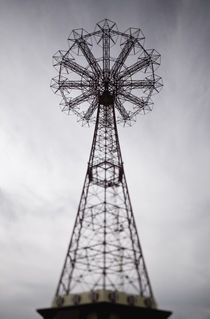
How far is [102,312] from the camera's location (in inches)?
734

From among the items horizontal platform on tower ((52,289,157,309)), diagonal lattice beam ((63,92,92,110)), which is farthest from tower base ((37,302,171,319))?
diagonal lattice beam ((63,92,92,110))

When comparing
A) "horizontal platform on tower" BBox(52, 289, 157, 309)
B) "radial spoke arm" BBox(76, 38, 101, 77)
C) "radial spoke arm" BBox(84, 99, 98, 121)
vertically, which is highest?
"radial spoke arm" BBox(76, 38, 101, 77)

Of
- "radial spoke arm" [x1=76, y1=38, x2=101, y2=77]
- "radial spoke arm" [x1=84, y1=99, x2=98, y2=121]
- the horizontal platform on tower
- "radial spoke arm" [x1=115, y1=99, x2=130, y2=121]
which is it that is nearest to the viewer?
the horizontal platform on tower

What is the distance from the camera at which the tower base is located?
18.7 metres

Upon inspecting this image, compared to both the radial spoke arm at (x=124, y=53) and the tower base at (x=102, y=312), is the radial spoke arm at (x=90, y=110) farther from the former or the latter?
the tower base at (x=102, y=312)

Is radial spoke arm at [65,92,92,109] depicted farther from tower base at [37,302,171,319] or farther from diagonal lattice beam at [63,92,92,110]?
tower base at [37,302,171,319]

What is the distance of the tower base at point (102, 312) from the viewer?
61.2 feet

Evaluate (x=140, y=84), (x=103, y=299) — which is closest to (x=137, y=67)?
(x=140, y=84)

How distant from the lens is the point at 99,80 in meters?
32.3

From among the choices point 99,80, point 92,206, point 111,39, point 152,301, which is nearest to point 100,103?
point 99,80

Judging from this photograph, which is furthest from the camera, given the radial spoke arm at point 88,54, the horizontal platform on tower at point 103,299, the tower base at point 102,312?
the radial spoke arm at point 88,54

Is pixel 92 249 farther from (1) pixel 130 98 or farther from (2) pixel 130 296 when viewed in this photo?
(1) pixel 130 98

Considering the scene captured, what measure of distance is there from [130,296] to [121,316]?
54.4 inches

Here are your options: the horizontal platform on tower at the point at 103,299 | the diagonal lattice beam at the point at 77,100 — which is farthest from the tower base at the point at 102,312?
the diagonal lattice beam at the point at 77,100
